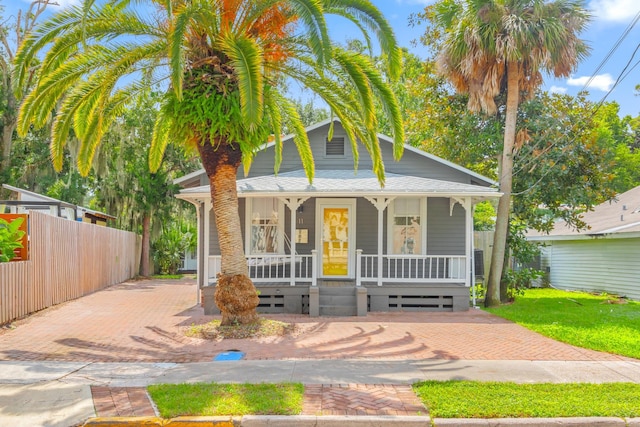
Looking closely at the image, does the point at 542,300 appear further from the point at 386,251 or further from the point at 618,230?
the point at 386,251

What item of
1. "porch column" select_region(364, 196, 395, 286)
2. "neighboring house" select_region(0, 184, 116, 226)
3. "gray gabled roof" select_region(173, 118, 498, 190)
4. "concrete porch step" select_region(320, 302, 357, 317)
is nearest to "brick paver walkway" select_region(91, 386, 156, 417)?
"concrete porch step" select_region(320, 302, 357, 317)

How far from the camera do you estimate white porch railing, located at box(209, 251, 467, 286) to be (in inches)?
535

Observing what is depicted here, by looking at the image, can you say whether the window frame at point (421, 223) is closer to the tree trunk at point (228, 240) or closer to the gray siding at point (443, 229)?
the gray siding at point (443, 229)

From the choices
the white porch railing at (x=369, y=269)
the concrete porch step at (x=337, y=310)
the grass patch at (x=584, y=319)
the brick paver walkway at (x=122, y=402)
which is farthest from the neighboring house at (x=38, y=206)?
the grass patch at (x=584, y=319)

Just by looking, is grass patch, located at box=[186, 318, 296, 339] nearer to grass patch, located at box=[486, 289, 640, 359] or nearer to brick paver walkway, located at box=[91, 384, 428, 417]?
brick paver walkway, located at box=[91, 384, 428, 417]

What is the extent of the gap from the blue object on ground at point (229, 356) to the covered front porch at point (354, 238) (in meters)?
4.72

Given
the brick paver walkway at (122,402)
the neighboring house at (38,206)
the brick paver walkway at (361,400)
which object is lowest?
the brick paver walkway at (122,402)

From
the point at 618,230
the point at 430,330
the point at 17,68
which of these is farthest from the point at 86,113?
the point at 618,230

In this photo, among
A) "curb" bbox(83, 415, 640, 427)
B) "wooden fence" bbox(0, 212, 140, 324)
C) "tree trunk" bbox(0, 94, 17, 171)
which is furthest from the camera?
"tree trunk" bbox(0, 94, 17, 171)

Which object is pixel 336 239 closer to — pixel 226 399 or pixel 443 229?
pixel 443 229

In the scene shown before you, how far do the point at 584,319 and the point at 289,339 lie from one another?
7.16 meters

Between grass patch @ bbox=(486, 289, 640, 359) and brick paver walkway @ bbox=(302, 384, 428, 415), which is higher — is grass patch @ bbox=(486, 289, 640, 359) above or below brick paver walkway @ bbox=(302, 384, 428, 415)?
below

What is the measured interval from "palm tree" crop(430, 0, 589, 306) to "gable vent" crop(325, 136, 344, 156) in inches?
149

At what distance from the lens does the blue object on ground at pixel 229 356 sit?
26.7 ft
